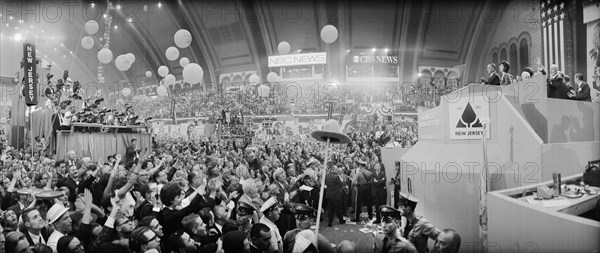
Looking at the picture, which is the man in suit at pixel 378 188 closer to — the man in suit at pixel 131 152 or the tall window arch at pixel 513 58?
the tall window arch at pixel 513 58

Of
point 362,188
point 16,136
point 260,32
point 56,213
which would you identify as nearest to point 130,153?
point 16,136

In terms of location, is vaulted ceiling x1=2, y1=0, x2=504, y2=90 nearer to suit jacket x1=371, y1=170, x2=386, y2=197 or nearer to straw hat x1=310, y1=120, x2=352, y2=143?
suit jacket x1=371, y1=170, x2=386, y2=197

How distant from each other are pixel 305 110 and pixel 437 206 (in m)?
5.47

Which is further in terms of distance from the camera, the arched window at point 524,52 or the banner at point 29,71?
the arched window at point 524,52

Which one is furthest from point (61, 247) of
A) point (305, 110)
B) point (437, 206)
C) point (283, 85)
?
point (283, 85)

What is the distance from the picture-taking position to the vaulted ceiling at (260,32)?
8.51 metres

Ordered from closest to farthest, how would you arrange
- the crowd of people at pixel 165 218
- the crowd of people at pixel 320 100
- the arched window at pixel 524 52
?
the crowd of people at pixel 165 218, the arched window at pixel 524 52, the crowd of people at pixel 320 100

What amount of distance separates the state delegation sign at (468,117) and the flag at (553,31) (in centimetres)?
531

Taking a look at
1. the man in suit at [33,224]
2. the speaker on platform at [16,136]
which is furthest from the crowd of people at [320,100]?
the man in suit at [33,224]

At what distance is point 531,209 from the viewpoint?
7.66ft

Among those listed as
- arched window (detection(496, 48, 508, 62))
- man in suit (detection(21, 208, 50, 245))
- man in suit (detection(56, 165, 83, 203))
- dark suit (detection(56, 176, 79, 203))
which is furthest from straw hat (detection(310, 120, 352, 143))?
arched window (detection(496, 48, 508, 62))

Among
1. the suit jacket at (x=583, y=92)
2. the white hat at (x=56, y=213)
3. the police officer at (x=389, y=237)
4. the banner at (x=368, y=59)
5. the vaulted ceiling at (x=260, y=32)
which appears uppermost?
the vaulted ceiling at (x=260, y=32)

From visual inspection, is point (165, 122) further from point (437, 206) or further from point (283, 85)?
point (437, 206)

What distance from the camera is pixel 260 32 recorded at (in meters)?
9.48
